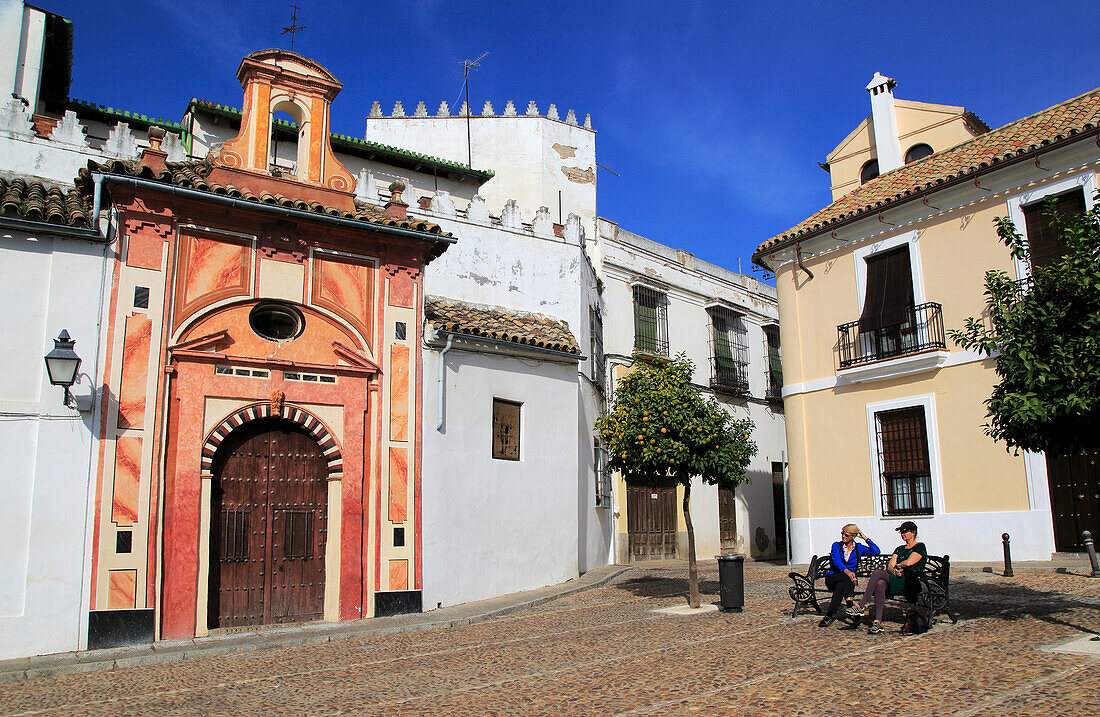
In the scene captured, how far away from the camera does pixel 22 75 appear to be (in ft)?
52.9

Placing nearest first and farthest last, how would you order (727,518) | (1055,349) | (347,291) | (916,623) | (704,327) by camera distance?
(1055,349)
(916,623)
(347,291)
(727,518)
(704,327)

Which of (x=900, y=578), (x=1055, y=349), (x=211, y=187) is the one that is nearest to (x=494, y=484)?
(x=211, y=187)

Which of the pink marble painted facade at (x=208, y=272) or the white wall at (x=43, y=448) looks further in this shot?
the pink marble painted facade at (x=208, y=272)

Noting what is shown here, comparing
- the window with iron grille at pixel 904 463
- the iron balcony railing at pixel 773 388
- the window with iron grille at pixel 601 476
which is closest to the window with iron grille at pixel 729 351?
the iron balcony railing at pixel 773 388

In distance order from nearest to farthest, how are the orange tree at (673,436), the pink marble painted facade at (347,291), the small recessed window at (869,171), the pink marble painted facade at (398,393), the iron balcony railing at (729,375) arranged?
the orange tree at (673,436), the pink marble painted facade at (347,291), the pink marble painted facade at (398,393), the small recessed window at (869,171), the iron balcony railing at (729,375)

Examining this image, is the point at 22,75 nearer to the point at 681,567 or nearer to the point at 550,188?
the point at 550,188

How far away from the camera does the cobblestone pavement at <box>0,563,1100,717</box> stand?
577 cm

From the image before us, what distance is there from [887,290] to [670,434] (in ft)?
22.3

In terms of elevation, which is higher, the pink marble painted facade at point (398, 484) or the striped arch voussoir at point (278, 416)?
the striped arch voussoir at point (278, 416)

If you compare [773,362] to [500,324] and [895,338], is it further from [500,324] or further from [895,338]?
[500,324]

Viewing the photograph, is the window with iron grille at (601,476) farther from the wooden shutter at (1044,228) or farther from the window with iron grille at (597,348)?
the wooden shutter at (1044,228)

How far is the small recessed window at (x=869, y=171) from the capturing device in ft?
64.4

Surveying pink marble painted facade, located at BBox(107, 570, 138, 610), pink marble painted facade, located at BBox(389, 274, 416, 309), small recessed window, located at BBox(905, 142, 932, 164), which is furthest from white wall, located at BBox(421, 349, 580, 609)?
small recessed window, located at BBox(905, 142, 932, 164)

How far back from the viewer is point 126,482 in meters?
9.60
